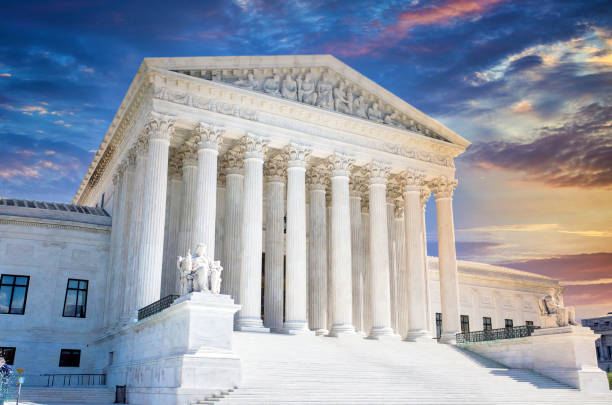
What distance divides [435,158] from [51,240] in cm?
2505

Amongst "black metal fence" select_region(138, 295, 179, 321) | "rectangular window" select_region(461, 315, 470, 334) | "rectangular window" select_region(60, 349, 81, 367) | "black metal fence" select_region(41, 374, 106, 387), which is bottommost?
"black metal fence" select_region(41, 374, 106, 387)

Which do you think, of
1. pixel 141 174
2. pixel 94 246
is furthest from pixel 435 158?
pixel 94 246

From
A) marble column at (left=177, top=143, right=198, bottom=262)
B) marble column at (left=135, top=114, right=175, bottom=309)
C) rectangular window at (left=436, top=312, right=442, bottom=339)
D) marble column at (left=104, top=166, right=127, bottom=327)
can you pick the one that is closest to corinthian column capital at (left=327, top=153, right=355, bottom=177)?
marble column at (left=177, top=143, right=198, bottom=262)

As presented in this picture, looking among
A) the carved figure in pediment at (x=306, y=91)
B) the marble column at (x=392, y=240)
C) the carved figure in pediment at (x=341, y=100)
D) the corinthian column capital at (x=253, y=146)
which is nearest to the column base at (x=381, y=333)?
the marble column at (x=392, y=240)

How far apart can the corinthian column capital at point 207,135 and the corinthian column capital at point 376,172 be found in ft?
33.9

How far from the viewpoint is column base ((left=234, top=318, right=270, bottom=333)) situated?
3038cm

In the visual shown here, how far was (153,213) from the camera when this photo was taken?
2980 centimetres

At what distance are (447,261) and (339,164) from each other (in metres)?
10.2

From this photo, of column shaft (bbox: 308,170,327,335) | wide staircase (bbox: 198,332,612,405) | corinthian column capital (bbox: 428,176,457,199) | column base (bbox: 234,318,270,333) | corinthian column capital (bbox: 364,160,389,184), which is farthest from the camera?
corinthian column capital (bbox: 428,176,457,199)

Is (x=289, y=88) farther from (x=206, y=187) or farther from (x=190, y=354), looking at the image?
(x=190, y=354)

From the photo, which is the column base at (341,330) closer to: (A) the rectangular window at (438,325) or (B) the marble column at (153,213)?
(B) the marble column at (153,213)

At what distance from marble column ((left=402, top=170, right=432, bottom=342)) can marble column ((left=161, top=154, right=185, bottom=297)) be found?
14479mm

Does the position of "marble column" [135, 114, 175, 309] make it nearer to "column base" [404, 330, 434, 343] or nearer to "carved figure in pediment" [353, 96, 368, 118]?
"carved figure in pediment" [353, 96, 368, 118]

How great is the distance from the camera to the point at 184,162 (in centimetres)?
3588
